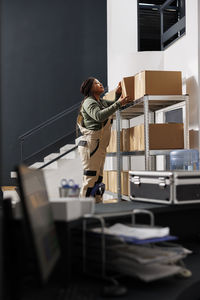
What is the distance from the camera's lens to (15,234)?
1418 mm

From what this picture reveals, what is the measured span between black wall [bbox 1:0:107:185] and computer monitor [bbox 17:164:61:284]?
7826mm

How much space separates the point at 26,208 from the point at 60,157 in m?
6.36

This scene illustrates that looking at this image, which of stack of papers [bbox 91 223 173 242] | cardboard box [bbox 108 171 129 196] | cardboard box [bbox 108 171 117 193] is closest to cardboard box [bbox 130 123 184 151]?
cardboard box [bbox 108 171 129 196]

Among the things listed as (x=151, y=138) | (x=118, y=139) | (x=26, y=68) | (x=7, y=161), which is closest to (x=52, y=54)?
(x=26, y=68)

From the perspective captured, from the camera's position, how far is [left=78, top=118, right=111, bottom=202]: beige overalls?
3812 mm

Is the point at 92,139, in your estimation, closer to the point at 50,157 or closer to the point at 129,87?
the point at 129,87

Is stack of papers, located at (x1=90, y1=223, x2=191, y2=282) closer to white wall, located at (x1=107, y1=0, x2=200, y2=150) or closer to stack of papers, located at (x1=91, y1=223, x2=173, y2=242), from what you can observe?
stack of papers, located at (x1=91, y1=223, x2=173, y2=242)

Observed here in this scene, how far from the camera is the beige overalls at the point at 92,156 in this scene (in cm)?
381

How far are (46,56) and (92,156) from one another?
6.22m

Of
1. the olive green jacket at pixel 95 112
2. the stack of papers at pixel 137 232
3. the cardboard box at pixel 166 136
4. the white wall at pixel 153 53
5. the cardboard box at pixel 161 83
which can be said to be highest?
the white wall at pixel 153 53

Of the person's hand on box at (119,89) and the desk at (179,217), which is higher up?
the person's hand on box at (119,89)

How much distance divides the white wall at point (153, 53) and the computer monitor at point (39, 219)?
252cm

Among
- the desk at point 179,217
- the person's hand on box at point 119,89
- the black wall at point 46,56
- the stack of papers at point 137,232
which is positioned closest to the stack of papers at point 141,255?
the stack of papers at point 137,232

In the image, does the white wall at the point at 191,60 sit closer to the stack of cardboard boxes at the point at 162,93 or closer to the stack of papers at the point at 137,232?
the stack of cardboard boxes at the point at 162,93
